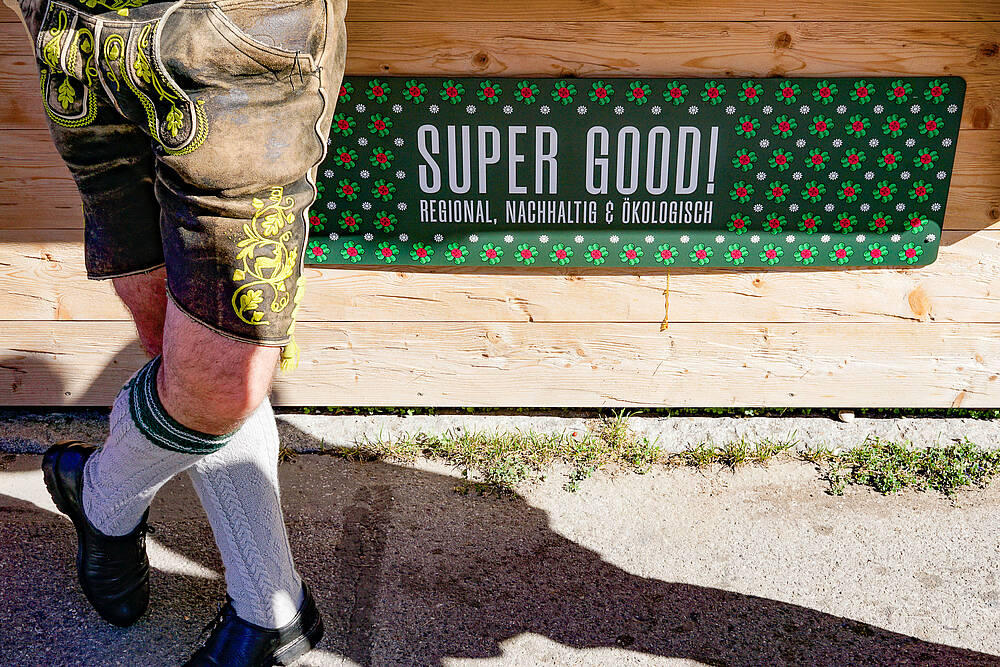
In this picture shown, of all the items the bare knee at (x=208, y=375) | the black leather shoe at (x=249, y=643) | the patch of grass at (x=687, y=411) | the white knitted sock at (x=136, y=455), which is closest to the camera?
the bare knee at (x=208, y=375)

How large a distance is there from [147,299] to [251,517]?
519 mm

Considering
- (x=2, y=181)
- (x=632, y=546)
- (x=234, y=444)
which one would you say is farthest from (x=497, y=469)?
(x=2, y=181)

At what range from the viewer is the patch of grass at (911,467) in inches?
102

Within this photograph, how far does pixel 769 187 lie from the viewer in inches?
98.1

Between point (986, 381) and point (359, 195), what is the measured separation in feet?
6.60

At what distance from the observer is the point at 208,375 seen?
152cm

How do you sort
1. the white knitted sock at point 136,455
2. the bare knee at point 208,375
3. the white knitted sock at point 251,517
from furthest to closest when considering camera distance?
1. the white knitted sock at point 251,517
2. the white knitted sock at point 136,455
3. the bare knee at point 208,375

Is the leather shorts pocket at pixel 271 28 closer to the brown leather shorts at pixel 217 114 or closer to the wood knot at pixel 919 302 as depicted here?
the brown leather shorts at pixel 217 114

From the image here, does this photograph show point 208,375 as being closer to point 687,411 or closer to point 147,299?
point 147,299

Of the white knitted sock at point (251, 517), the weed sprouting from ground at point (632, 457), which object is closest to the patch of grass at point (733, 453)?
the weed sprouting from ground at point (632, 457)

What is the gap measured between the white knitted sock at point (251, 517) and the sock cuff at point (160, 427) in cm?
7

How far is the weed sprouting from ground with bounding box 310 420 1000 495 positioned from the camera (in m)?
2.60

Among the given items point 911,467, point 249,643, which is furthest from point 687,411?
point 249,643

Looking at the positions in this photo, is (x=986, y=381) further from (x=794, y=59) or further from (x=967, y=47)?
(x=794, y=59)
